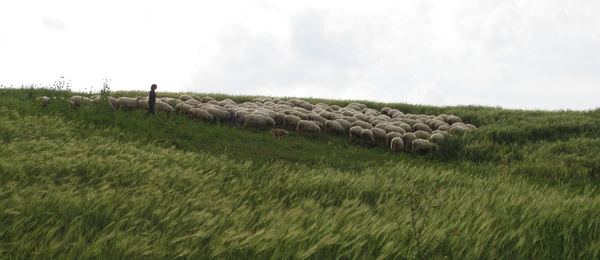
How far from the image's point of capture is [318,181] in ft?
→ 34.5

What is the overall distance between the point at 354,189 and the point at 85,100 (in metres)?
11.7

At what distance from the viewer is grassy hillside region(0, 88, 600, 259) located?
6.00 meters

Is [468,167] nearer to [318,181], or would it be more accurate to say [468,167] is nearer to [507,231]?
[318,181]

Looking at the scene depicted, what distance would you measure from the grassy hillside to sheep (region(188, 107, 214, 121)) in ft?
2.06

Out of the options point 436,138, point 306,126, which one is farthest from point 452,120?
point 306,126

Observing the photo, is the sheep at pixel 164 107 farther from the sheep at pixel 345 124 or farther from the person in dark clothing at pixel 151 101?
the sheep at pixel 345 124

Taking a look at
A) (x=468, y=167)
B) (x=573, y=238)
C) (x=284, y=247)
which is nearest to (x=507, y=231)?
(x=573, y=238)

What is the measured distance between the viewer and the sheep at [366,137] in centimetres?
1817

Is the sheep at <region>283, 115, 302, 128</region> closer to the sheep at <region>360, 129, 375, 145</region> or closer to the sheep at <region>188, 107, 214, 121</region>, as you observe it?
the sheep at <region>360, 129, 375, 145</region>

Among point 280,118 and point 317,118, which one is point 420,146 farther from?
point 280,118

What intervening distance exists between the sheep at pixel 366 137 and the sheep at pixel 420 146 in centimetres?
141

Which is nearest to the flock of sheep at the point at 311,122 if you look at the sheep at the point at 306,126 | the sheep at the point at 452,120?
the sheep at the point at 306,126

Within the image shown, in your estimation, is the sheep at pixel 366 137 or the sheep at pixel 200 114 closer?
the sheep at pixel 366 137

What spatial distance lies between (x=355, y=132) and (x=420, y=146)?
222cm
